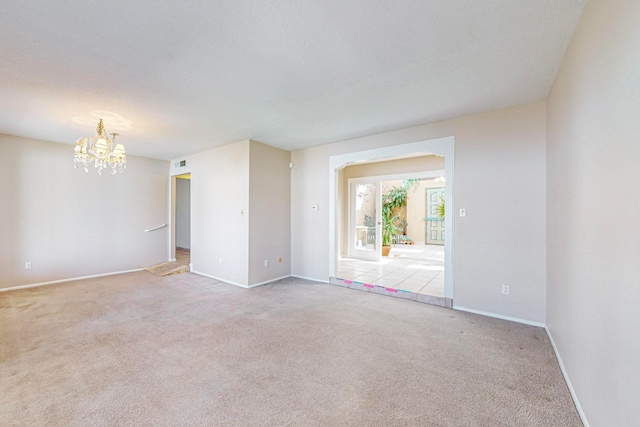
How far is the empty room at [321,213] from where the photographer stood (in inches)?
65.1

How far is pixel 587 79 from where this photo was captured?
1.69 meters

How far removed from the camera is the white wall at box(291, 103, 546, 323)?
3.08 m

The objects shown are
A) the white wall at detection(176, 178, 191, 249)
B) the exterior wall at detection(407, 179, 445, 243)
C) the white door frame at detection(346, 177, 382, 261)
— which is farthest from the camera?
the exterior wall at detection(407, 179, 445, 243)

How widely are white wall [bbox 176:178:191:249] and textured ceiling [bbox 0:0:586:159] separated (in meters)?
5.65

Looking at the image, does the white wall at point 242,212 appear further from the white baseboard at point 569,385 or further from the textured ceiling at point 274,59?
the white baseboard at point 569,385

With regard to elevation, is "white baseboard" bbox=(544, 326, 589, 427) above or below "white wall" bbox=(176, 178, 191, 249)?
below

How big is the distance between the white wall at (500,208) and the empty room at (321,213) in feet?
0.07

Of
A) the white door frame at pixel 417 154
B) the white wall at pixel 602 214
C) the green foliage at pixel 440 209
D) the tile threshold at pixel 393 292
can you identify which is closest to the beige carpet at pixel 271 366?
the tile threshold at pixel 393 292

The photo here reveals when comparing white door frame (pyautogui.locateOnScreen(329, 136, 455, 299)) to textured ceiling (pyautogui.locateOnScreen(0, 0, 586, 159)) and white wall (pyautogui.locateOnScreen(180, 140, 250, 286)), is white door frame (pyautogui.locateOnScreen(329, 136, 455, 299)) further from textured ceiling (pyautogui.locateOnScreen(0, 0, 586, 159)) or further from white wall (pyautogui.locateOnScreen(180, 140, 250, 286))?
white wall (pyautogui.locateOnScreen(180, 140, 250, 286))

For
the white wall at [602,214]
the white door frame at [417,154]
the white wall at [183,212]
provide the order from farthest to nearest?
the white wall at [183,212], the white door frame at [417,154], the white wall at [602,214]

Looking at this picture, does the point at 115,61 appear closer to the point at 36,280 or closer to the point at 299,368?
the point at 299,368

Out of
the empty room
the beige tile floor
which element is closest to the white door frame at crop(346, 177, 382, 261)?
the beige tile floor

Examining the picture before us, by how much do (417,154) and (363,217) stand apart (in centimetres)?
346

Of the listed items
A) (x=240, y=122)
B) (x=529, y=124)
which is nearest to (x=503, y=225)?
(x=529, y=124)
